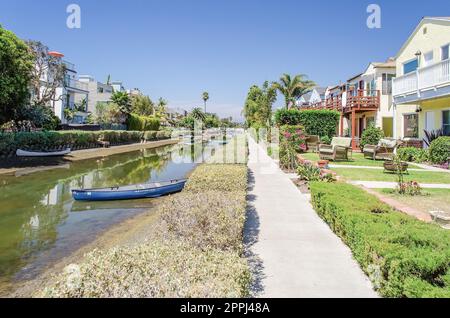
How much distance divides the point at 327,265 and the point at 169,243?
2786 millimetres

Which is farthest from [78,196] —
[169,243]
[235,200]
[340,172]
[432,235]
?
[432,235]

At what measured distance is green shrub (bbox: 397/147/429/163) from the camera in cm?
1992

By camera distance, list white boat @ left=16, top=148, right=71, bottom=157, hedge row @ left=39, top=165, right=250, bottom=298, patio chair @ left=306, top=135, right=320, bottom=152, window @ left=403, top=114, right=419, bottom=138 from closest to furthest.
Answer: hedge row @ left=39, top=165, right=250, bottom=298 < window @ left=403, top=114, right=419, bottom=138 < white boat @ left=16, top=148, right=71, bottom=157 < patio chair @ left=306, top=135, right=320, bottom=152

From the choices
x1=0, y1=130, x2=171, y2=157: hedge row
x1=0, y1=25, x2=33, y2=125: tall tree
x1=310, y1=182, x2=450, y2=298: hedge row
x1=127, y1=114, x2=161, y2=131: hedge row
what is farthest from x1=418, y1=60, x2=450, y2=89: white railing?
x1=127, y1=114, x2=161, y2=131: hedge row

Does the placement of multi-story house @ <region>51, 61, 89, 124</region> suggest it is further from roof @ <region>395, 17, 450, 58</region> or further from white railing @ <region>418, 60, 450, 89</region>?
white railing @ <region>418, 60, 450, 89</region>

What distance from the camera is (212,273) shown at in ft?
12.6

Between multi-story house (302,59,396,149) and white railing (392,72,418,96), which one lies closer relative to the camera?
white railing (392,72,418,96)

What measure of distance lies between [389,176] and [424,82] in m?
8.27

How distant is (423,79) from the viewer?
19.6 m

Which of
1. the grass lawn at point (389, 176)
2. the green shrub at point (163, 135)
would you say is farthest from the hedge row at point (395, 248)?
the green shrub at point (163, 135)

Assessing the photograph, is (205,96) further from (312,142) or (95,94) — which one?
(312,142)

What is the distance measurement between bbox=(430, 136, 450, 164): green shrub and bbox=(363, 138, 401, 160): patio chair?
2115mm
